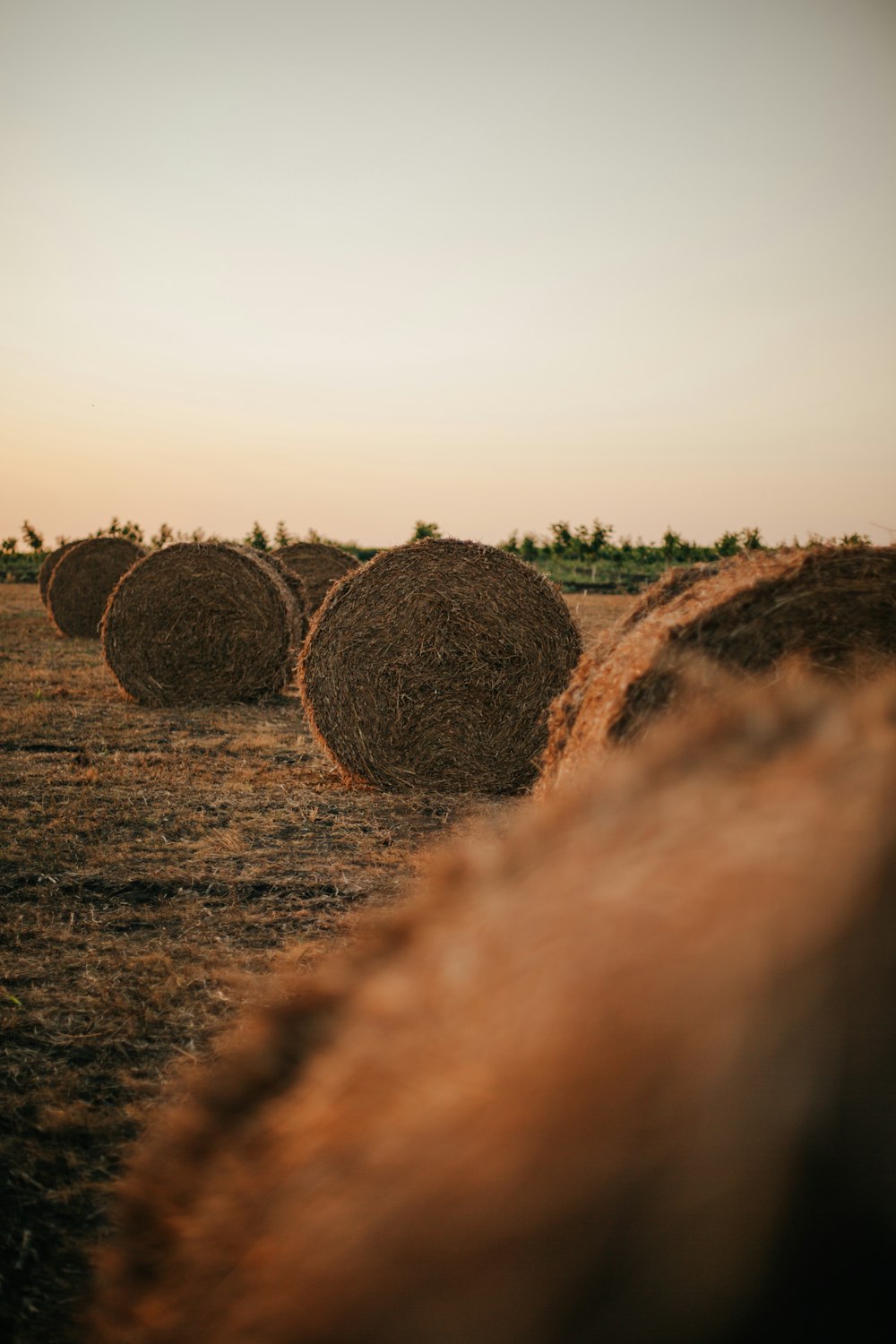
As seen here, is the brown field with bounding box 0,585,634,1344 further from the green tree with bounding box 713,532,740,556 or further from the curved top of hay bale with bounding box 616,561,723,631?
the green tree with bounding box 713,532,740,556

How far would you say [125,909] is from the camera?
3793 millimetres

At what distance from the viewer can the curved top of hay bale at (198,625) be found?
952 cm

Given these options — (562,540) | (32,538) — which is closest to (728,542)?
(562,540)

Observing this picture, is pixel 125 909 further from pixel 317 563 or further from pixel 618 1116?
pixel 317 563

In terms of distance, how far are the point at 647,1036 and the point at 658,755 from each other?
0.52m

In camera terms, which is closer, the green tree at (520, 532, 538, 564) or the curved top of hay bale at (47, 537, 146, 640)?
the curved top of hay bale at (47, 537, 146, 640)

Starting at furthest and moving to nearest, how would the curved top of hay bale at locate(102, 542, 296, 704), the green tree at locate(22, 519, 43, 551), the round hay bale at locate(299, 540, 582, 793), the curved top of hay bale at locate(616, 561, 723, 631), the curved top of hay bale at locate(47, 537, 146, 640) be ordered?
the green tree at locate(22, 519, 43, 551)
the curved top of hay bale at locate(47, 537, 146, 640)
the curved top of hay bale at locate(102, 542, 296, 704)
the round hay bale at locate(299, 540, 582, 793)
the curved top of hay bale at locate(616, 561, 723, 631)

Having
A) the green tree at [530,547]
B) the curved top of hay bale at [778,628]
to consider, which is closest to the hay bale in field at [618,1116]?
the curved top of hay bale at [778,628]

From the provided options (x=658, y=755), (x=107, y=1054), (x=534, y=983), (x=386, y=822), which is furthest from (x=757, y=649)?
(x=386, y=822)

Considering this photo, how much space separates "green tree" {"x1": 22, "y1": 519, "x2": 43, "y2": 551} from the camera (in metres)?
53.3

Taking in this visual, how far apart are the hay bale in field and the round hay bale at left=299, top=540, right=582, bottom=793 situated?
5.09 metres

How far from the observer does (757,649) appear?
2385 mm

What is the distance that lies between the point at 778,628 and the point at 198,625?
822 centimetres

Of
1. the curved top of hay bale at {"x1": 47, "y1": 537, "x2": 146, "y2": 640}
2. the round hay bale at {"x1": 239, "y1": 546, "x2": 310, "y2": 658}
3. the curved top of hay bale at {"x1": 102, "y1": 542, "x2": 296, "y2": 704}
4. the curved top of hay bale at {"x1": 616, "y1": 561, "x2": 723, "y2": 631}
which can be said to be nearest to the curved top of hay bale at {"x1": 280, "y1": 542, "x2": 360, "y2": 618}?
the round hay bale at {"x1": 239, "y1": 546, "x2": 310, "y2": 658}
